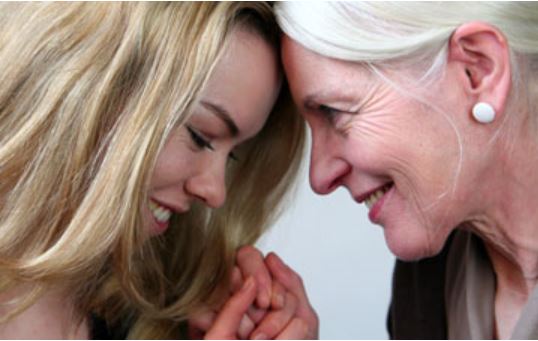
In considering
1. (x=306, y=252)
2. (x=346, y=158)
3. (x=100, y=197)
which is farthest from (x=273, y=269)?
(x=306, y=252)

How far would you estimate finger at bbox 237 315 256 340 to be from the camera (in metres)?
1.46

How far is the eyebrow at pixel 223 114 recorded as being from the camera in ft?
4.16

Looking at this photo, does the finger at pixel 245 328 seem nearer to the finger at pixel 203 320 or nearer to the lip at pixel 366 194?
the finger at pixel 203 320

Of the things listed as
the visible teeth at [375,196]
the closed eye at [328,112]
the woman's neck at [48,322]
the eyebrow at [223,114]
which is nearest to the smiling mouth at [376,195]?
the visible teeth at [375,196]

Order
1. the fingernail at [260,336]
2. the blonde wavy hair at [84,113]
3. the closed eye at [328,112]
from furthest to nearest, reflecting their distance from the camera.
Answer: the fingernail at [260,336] → the closed eye at [328,112] → the blonde wavy hair at [84,113]

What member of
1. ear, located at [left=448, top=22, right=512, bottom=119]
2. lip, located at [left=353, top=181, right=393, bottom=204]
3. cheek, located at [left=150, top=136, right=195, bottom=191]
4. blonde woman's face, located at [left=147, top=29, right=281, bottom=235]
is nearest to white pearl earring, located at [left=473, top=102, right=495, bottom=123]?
ear, located at [left=448, top=22, right=512, bottom=119]

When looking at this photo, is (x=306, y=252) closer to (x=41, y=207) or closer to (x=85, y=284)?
(x=85, y=284)

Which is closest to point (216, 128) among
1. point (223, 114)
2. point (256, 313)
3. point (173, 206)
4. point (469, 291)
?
point (223, 114)

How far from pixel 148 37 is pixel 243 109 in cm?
17

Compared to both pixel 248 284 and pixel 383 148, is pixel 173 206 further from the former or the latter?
pixel 383 148

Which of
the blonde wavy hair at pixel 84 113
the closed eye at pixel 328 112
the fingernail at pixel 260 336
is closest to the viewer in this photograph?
the blonde wavy hair at pixel 84 113

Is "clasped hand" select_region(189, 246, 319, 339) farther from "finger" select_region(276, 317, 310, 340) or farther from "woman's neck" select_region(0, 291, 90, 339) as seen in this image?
"woman's neck" select_region(0, 291, 90, 339)

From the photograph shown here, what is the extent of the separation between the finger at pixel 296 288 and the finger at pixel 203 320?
124 mm

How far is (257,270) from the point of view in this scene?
151 cm
